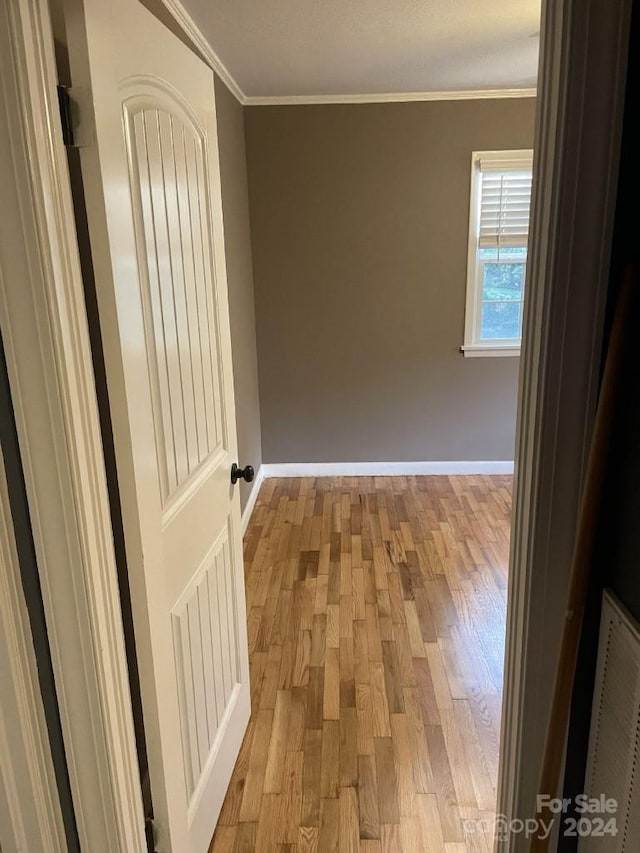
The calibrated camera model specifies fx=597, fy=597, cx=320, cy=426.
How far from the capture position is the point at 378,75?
11.0 ft

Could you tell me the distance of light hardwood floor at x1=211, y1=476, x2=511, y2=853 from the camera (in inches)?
67.3

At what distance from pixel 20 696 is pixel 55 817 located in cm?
30

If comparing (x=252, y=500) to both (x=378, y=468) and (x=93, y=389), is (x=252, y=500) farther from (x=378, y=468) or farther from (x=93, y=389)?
(x=93, y=389)

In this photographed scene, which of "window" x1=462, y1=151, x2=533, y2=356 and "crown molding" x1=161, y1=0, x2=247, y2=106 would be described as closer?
"crown molding" x1=161, y1=0, x2=247, y2=106

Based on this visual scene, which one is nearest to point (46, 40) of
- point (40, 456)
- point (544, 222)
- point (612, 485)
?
point (40, 456)

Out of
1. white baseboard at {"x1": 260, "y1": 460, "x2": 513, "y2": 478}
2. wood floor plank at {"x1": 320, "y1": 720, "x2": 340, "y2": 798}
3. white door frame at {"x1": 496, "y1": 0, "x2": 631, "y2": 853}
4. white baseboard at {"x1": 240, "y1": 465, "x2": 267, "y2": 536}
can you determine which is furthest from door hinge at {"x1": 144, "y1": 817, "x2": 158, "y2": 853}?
white baseboard at {"x1": 260, "y1": 460, "x2": 513, "y2": 478}

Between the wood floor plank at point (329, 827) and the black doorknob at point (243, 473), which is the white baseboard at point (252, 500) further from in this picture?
the wood floor plank at point (329, 827)

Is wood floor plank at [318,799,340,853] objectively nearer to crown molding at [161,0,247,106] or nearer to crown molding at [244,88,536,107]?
crown molding at [161,0,247,106]

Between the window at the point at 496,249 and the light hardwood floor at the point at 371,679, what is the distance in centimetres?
119

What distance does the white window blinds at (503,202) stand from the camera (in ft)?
12.7

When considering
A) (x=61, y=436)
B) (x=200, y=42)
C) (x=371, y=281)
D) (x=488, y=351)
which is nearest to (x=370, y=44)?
(x=200, y=42)

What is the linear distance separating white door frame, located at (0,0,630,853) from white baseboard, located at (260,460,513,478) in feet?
10.6

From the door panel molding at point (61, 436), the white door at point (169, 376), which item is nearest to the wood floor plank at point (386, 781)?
the white door at point (169, 376)

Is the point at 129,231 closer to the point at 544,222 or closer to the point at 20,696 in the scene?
the point at 544,222
